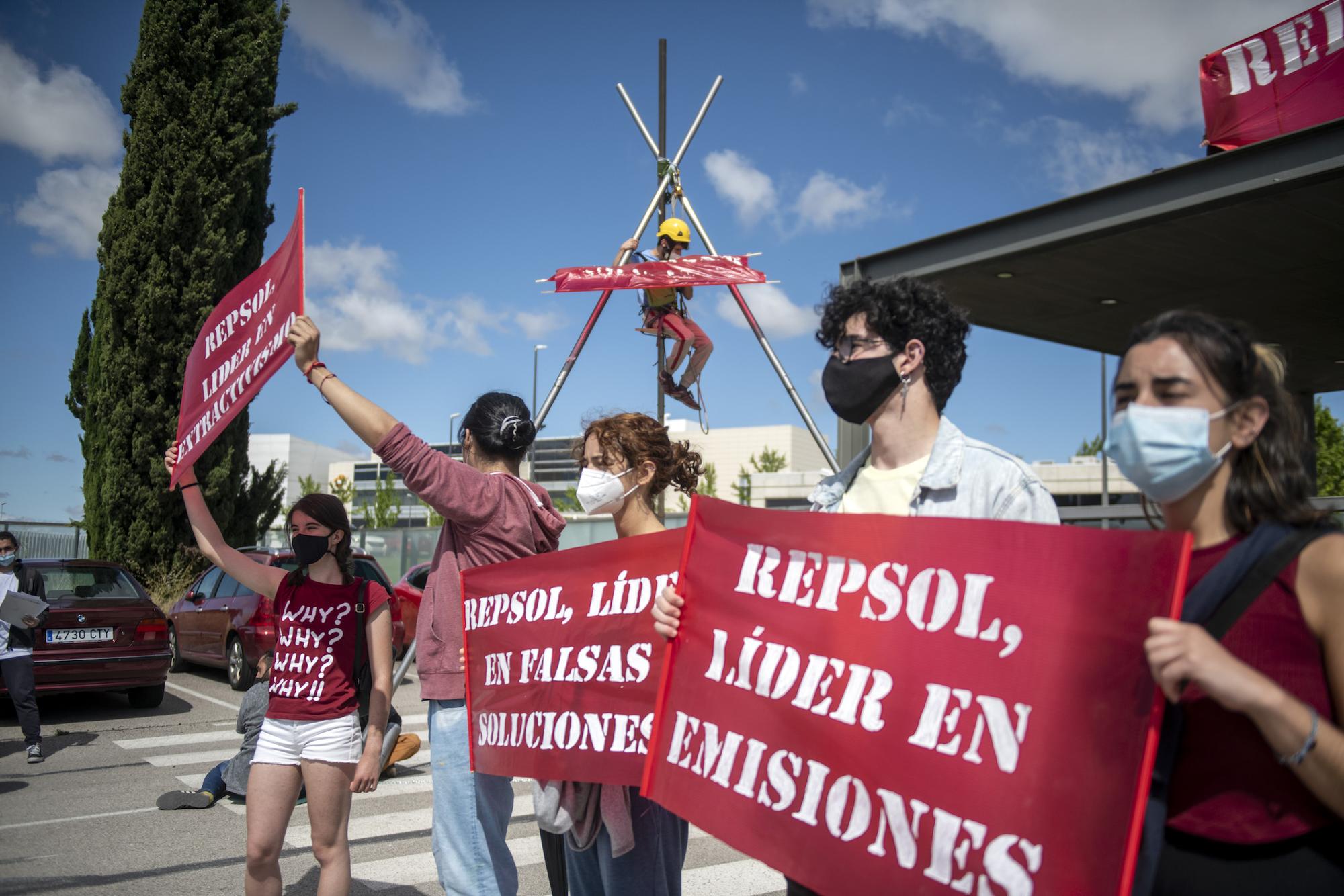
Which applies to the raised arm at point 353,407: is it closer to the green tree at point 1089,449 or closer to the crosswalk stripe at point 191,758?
the crosswalk stripe at point 191,758

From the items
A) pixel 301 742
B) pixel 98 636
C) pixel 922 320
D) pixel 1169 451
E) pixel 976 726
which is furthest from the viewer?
pixel 98 636

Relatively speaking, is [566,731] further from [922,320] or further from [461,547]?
[922,320]

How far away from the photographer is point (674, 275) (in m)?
7.74

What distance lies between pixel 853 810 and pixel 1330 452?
32.5 m

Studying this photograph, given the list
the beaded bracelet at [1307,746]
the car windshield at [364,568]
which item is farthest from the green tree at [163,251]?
the beaded bracelet at [1307,746]

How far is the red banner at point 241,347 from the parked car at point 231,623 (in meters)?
7.22

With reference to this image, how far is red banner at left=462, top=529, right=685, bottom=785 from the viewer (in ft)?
10.2

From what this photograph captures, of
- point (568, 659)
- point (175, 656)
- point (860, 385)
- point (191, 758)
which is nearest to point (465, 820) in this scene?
point (568, 659)

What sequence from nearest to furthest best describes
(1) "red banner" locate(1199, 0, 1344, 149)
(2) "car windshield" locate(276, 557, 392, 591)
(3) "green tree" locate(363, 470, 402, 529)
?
1. (1) "red banner" locate(1199, 0, 1344, 149)
2. (2) "car windshield" locate(276, 557, 392, 591)
3. (3) "green tree" locate(363, 470, 402, 529)

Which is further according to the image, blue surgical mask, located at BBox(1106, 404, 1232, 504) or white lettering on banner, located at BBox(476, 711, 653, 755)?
white lettering on banner, located at BBox(476, 711, 653, 755)

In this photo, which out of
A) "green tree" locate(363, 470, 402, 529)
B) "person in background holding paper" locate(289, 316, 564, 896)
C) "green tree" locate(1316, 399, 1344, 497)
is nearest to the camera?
"person in background holding paper" locate(289, 316, 564, 896)

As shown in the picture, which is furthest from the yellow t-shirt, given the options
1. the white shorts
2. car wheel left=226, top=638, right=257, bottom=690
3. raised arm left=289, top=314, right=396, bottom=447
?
car wheel left=226, top=638, right=257, bottom=690

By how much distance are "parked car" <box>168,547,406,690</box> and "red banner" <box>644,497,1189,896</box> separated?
31.2 feet

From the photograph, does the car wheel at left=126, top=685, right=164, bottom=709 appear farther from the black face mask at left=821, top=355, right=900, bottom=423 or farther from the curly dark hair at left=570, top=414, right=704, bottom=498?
the black face mask at left=821, top=355, right=900, bottom=423
